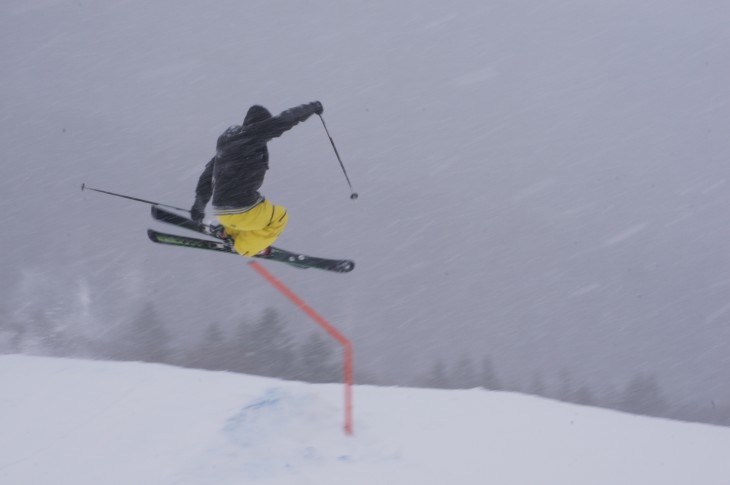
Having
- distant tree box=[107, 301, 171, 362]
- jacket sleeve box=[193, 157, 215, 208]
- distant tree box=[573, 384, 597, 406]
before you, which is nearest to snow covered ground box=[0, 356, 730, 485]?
jacket sleeve box=[193, 157, 215, 208]

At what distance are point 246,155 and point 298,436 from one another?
2223 mm

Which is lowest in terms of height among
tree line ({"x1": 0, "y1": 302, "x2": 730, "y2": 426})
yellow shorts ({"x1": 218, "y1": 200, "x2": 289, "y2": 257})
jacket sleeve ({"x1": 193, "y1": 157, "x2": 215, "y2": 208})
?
tree line ({"x1": 0, "y1": 302, "x2": 730, "y2": 426})

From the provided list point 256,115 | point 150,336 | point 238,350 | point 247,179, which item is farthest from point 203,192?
point 150,336

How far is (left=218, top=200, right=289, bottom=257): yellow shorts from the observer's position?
17.1ft

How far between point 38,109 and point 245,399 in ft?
590

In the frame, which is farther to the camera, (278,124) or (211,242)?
(211,242)

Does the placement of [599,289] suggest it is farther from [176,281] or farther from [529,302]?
[176,281]

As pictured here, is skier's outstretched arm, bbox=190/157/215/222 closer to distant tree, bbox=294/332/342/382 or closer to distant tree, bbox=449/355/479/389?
distant tree, bbox=294/332/342/382

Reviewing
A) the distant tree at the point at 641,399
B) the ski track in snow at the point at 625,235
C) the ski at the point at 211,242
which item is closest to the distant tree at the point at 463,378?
the distant tree at the point at 641,399

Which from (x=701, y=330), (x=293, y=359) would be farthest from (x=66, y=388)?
(x=701, y=330)

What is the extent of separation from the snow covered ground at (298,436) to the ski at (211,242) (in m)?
1.27

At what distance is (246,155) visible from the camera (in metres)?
4.82

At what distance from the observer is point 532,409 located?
517 cm

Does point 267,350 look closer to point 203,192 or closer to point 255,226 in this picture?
point 203,192
